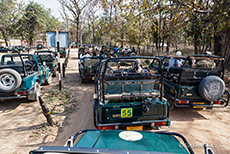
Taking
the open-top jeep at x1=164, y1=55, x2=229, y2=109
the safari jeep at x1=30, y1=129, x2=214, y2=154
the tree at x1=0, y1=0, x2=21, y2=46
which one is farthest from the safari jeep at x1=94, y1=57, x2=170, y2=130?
the tree at x1=0, y1=0, x2=21, y2=46

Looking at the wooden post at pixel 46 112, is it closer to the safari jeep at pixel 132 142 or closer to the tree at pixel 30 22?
the safari jeep at pixel 132 142

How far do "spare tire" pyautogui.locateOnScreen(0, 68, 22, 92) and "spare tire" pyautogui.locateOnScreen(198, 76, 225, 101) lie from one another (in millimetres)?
6225

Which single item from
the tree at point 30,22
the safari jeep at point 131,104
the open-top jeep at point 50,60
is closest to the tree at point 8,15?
the tree at point 30,22

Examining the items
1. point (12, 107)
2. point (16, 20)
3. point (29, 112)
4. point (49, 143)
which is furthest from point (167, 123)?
point (16, 20)

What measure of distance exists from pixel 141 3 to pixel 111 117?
20.1 feet

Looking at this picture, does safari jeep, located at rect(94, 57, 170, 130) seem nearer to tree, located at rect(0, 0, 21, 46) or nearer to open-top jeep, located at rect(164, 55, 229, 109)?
open-top jeep, located at rect(164, 55, 229, 109)

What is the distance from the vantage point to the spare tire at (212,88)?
5000 millimetres

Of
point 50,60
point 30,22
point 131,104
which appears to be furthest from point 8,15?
point 131,104

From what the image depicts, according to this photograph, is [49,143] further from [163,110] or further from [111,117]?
[163,110]

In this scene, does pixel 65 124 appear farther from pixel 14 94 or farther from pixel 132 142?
pixel 132 142

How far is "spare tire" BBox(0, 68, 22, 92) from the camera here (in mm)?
5504

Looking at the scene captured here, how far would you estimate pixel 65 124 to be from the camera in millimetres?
5051

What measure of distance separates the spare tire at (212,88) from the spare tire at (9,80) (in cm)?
622

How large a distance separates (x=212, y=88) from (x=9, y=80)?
6.83m
